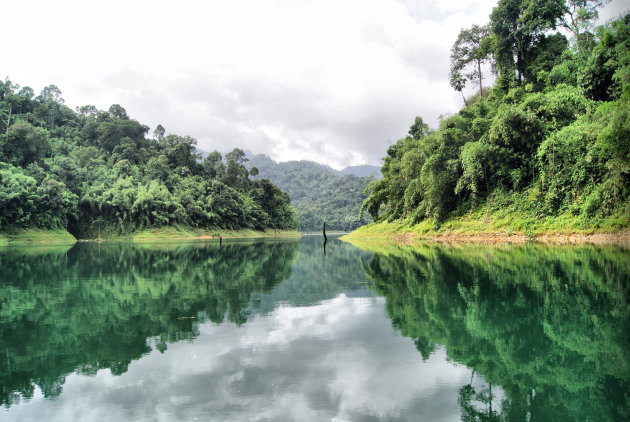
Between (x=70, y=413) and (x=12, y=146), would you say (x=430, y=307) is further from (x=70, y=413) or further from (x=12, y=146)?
(x=12, y=146)

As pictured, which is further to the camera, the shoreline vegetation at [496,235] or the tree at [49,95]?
the tree at [49,95]

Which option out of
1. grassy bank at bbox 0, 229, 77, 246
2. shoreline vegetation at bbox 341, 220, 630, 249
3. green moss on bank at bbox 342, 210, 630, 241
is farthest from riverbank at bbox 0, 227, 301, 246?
green moss on bank at bbox 342, 210, 630, 241

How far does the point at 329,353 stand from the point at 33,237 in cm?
5733

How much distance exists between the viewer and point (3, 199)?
45.2 meters

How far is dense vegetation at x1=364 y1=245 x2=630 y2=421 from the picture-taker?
3709 mm

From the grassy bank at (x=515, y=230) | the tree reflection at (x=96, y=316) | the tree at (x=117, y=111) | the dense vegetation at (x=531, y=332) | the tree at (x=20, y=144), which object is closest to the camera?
the dense vegetation at (x=531, y=332)

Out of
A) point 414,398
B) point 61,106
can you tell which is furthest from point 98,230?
point 414,398

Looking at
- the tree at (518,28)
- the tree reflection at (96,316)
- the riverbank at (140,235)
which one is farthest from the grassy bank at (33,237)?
the tree at (518,28)

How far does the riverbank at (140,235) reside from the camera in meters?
47.7

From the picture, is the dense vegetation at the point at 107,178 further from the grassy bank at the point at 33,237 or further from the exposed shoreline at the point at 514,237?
the exposed shoreline at the point at 514,237

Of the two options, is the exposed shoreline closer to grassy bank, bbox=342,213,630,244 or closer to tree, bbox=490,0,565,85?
grassy bank, bbox=342,213,630,244

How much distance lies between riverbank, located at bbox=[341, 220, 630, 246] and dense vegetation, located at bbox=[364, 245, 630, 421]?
755 centimetres

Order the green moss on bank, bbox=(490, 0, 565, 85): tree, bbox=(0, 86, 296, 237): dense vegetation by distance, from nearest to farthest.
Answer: the green moss on bank → bbox=(490, 0, 565, 85): tree → bbox=(0, 86, 296, 237): dense vegetation

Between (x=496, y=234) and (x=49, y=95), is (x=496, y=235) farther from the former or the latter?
(x=49, y=95)
